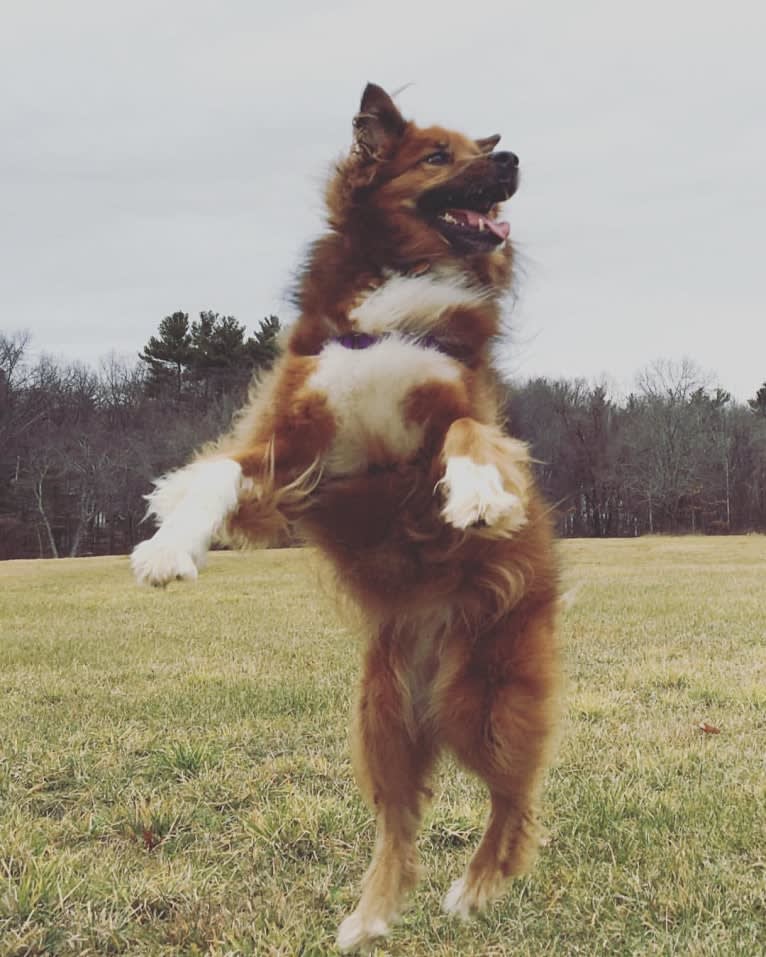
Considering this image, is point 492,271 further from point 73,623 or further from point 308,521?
point 73,623

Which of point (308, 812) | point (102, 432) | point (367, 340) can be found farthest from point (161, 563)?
point (102, 432)

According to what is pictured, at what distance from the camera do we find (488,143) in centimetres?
332

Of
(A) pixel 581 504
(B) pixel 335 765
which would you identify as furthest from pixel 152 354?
(B) pixel 335 765

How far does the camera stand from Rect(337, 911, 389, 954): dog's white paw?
2.92 metres

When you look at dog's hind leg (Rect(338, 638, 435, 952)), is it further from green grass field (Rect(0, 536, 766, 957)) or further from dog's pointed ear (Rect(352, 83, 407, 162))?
dog's pointed ear (Rect(352, 83, 407, 162))

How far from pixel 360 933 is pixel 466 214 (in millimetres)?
2468

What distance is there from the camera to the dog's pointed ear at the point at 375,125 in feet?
10.4

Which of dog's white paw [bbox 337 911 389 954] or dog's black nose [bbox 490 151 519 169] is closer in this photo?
dog's white paw [bbox 337 911 389 954]

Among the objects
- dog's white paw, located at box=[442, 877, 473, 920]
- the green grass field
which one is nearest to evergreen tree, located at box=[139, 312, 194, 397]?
the green grass field

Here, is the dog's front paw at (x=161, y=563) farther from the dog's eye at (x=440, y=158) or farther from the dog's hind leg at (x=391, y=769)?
the dog's eye at (x=440, y=158)

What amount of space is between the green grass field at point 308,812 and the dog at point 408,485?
306 mm

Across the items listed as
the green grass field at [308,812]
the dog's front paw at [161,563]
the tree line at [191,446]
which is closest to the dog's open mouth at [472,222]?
the green grass field at [308,812]

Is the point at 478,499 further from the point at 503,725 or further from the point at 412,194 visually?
the point at 412,194

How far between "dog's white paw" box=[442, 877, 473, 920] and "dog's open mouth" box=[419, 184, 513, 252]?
2.26 m
